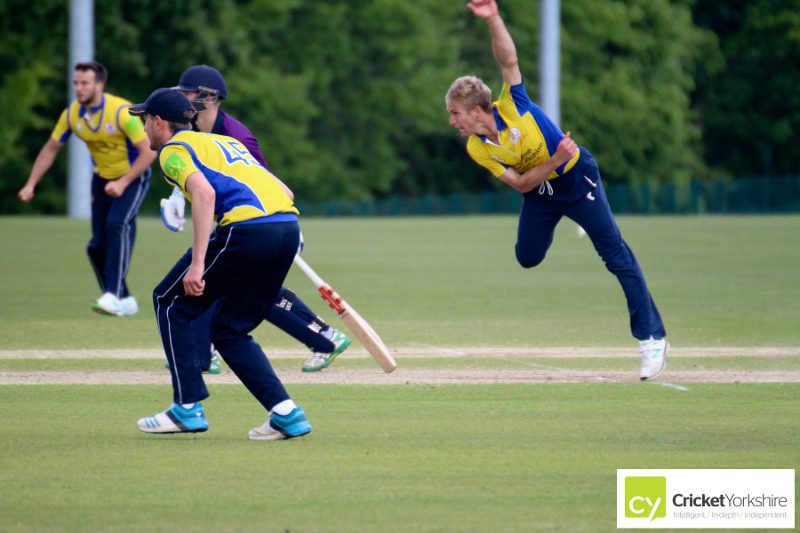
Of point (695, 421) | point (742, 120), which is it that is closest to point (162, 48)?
point (742, 120)

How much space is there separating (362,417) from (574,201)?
7.59 ft

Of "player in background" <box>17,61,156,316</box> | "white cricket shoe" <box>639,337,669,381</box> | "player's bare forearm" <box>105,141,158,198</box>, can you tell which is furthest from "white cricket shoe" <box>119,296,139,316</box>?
"white cricket shoe" <box>639,337,669,381</box>

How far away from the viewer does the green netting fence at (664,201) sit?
5122 centimetres

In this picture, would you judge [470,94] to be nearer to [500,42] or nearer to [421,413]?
[500,42]

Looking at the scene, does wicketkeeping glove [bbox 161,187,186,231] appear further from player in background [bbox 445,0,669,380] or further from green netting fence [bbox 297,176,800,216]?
green netting fence [bbox 297,176,800,216]

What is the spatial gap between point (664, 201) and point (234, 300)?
4690cm

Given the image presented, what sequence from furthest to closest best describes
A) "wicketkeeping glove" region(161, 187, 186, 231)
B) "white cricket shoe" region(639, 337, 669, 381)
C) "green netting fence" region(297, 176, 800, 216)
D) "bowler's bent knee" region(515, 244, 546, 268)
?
1. "green netting fence" region(297, 176, 800, 216)
2. "bowler's bent knee" region(515, 244, 546, 268)
3. "white cricket shoe" region(639, 337, 669, 381)
4. "wicketkeeping glove" region(161, 187, 186, 231)

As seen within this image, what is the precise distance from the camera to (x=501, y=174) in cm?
956

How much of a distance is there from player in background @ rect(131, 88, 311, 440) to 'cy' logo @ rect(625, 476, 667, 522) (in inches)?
77.3

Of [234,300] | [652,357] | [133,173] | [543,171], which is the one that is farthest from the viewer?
[133,173]

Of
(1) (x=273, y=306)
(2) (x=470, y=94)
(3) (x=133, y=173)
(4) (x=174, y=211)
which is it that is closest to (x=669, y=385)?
(2) (x=470, y=94)

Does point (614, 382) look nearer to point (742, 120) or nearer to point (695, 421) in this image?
point (695, 421)

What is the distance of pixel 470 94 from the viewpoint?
9.25 metres

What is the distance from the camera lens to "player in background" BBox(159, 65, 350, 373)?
9008 millimetres
